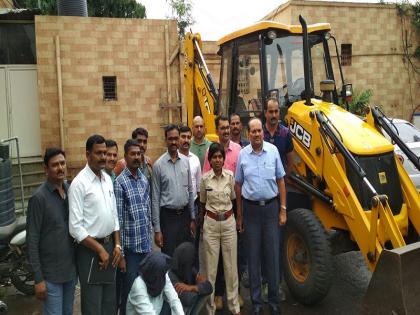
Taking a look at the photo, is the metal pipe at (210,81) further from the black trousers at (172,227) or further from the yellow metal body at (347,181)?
the black trousers at (172,227)

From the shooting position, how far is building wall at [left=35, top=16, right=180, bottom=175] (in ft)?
32.0

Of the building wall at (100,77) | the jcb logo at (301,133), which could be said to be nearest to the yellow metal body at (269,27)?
the jcb logo at (301,133)

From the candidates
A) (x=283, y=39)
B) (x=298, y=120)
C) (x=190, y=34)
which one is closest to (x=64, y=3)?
(x=190, y=34)

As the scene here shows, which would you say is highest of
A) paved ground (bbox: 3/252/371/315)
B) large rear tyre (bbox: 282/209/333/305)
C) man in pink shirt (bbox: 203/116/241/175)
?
man in pink shirt (bbox: 203/116/241/175)

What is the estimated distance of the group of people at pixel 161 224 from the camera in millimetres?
Answer: 2865

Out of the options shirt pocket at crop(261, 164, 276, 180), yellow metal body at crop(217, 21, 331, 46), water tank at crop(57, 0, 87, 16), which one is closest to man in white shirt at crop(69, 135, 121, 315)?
shirt pocket at crop(261, 164, 276, 180)

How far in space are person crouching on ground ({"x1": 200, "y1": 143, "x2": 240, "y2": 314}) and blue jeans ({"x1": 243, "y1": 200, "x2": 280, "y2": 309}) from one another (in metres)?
0.15

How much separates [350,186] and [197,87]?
11.8 ft

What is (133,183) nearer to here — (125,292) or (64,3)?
(125,292)

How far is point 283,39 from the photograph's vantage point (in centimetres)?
503

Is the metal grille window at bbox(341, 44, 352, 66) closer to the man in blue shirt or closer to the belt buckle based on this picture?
the man in blue shirt

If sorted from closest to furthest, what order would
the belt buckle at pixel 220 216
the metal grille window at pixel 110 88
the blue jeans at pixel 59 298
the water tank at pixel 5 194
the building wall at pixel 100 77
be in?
the blue jeans at pixel 59 298 < the belt buckle at pixel 220 216 < the water tank at pixel 5 194 < the building wall at pixel 100 77 < the metal grille window at pixel 110 88

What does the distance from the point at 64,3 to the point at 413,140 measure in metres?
9.30

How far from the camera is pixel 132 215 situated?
332 centimetres
